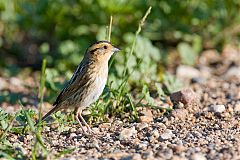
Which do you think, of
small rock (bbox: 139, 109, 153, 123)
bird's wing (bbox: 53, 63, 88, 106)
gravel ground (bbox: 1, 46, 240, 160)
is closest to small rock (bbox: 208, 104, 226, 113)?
gravel ground (bbox: 1, 46, 240, 160)

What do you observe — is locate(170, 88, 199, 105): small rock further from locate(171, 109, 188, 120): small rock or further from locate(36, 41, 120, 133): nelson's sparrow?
locate(36, 41, 120, 133): nelson's sparrow

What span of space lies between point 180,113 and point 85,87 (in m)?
1.08

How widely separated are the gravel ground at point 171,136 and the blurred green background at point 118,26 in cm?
205

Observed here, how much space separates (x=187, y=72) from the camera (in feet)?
33.3

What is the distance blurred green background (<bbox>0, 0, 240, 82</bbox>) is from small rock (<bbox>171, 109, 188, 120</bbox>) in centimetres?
253

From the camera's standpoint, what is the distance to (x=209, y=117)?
728 cm

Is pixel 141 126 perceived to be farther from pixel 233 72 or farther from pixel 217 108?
pixel 233 72

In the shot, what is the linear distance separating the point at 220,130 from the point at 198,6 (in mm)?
3875

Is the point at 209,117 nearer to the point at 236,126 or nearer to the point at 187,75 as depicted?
the point at 236,126

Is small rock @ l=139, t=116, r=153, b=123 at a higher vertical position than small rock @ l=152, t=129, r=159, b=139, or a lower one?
higher

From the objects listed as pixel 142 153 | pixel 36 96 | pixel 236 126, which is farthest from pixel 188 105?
pixel 36 96

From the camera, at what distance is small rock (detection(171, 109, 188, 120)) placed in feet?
23.8

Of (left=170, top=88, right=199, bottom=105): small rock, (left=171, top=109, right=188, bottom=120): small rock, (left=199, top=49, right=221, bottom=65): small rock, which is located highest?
(left=199, top=49, right=221, bottom=65): small rock

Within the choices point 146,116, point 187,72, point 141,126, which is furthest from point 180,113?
point 187,72
